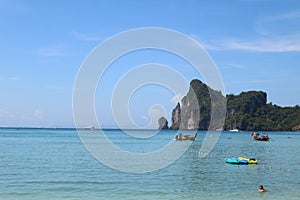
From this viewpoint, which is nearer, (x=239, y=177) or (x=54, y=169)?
(x=239, y=177)

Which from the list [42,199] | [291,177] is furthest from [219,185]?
[42,199]

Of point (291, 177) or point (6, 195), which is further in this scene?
point (291, 177)

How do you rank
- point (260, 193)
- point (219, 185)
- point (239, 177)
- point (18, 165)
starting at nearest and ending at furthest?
point (260, 193), point (219, 185), point (239, 177), point (18, 165)

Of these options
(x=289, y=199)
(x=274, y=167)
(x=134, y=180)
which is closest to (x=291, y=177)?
(x=274, y=167)

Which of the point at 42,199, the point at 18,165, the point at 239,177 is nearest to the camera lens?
the point at 42,199

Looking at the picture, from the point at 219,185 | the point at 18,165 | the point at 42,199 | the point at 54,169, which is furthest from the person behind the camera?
the point at 18,165

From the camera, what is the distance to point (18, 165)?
4666cm

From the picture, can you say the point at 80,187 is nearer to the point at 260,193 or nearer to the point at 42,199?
the point at 42,199

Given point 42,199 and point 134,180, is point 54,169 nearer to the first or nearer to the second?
point 134,180

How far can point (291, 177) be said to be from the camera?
131 feet

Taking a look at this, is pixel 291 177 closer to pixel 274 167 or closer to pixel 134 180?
pixel 274 167

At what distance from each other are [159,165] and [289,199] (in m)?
22.1

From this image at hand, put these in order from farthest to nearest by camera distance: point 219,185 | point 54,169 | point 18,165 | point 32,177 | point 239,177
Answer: point 18,165 → point 54,169 → point 239,177 → point 32,177 → point 219,185

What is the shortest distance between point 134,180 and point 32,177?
8.99 meters
